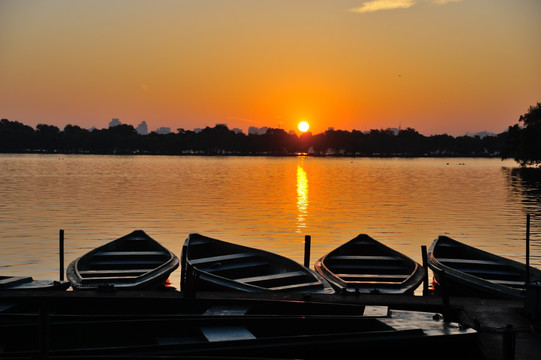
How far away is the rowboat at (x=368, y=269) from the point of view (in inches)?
698

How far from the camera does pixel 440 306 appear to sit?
15.4 meters

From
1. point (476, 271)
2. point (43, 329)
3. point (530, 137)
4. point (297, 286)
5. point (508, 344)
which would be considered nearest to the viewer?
point (43, 329)

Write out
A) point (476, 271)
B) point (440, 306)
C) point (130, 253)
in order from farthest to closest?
point (130, 253) < point (476, 271) < point (440, 306)

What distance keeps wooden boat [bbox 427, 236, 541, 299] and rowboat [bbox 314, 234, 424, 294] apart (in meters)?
0.91

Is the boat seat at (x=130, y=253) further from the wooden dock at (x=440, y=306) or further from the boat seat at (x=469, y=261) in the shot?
the boat seat at (x=469, y=261)

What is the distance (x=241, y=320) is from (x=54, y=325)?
3.49m

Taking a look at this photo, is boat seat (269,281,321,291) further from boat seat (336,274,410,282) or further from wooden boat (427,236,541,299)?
wooden boat (427,236,541,299)

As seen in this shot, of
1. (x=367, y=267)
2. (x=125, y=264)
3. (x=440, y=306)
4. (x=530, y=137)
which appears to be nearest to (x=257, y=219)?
(x=125, y=264)

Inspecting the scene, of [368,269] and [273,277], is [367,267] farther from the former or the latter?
[273,277]

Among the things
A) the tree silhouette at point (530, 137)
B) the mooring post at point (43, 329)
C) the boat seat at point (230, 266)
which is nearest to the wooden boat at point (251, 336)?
the mooring post at point (43, 329)

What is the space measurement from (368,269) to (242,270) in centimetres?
459

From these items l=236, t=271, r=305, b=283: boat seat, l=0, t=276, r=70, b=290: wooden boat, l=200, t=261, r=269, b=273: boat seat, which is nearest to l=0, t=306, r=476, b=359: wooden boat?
l=0, t=276, r=70, b=290: wooden boat

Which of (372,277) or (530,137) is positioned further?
(530,137)

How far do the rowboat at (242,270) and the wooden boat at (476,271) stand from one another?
4219 mm
